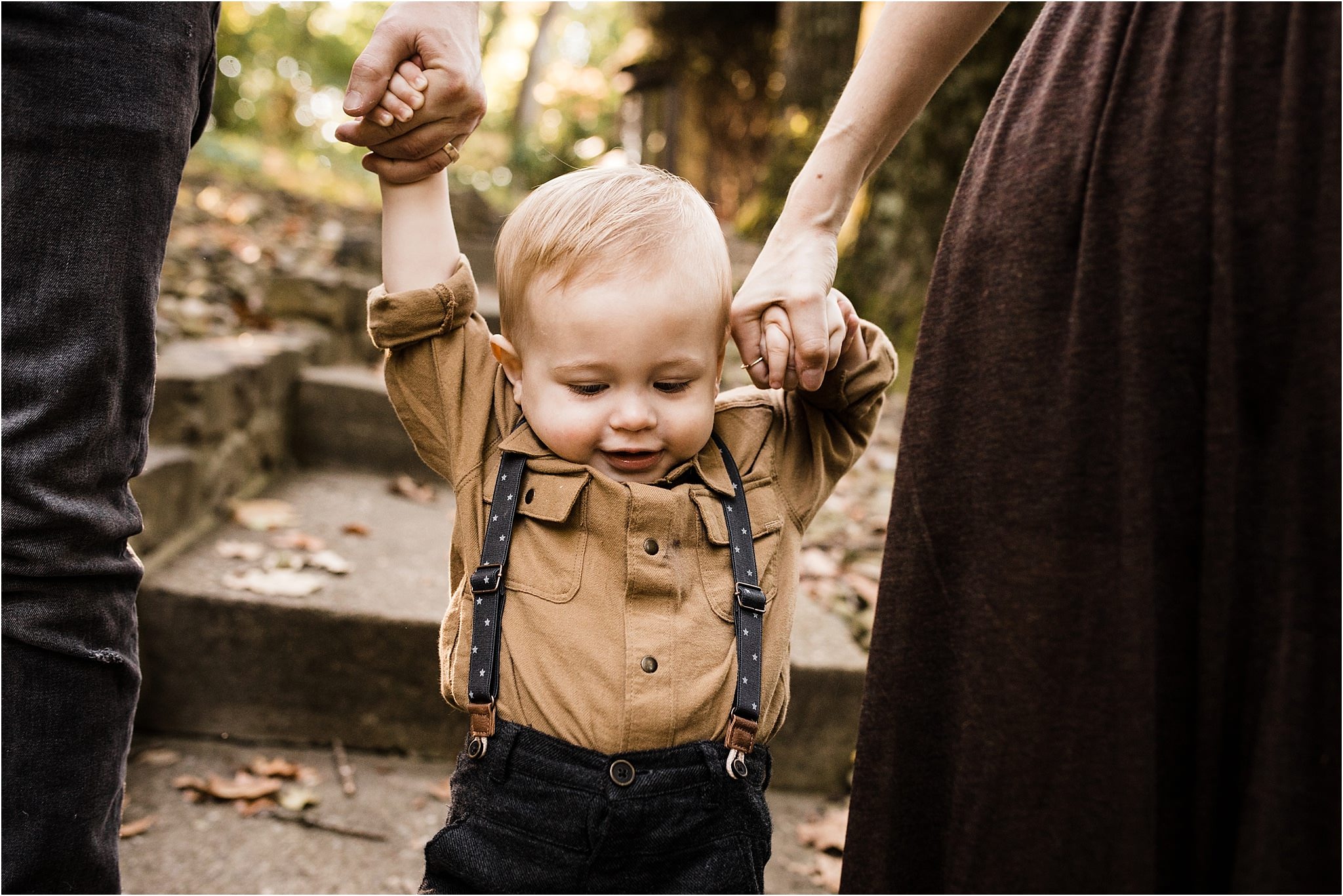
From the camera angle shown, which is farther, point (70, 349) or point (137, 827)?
point (137, 827)

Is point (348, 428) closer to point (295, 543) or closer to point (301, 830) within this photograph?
point (295, 543)

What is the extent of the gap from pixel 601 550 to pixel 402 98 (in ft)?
2.34

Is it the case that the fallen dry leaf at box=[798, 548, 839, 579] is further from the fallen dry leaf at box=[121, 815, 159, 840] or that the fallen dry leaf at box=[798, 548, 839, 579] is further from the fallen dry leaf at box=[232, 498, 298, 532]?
the fallen dry leaf at box=[121, 815, 159, 840]

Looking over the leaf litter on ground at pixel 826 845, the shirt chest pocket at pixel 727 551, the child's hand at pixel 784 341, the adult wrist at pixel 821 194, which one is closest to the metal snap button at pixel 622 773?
the shirt chest pocket at pixel 727 551

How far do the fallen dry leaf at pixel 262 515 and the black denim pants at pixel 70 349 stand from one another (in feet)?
6.37

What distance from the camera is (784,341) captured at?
1.32m

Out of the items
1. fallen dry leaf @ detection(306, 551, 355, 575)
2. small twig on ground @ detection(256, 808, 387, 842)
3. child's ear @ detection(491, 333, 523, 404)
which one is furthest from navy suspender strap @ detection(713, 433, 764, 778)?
fallen dry leaf @ detection(306, 551, 355, 575)

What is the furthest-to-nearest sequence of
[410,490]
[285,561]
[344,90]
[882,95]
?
[344,90] < [410,490] < [285,561] < [882,95]

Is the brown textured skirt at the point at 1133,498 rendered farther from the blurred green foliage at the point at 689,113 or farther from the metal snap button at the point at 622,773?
the blurred green foliage at the point at 689,113

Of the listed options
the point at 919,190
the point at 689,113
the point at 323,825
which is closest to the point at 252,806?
the point at 323,825

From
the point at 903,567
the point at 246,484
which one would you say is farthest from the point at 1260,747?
the point at 246,484

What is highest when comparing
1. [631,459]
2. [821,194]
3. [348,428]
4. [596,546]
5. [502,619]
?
[821,194]

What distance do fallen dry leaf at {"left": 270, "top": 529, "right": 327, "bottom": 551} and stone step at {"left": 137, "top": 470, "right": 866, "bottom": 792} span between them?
203 mm

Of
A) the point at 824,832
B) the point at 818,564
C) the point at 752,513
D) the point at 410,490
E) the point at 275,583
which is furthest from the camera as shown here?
the point at 410,490
